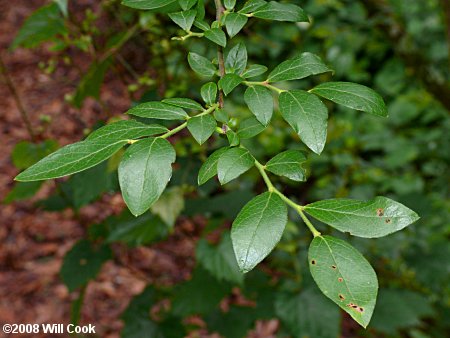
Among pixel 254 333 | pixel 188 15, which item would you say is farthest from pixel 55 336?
pixel 188 15

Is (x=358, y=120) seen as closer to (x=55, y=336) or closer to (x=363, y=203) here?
(x=55, y=336)

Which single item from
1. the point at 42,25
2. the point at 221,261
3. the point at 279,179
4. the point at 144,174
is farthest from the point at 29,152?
the point at 144,174

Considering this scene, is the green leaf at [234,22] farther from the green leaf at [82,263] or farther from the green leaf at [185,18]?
the green leaf at [82,263]

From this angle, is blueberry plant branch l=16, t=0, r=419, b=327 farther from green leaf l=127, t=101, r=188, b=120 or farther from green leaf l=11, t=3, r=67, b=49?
green leaf l=11, t=3, r=67, b=49

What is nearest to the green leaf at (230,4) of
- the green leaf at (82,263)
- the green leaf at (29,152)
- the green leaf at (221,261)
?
the green leaf at (29,152)

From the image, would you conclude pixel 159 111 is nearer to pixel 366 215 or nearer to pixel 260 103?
pixel 260 103

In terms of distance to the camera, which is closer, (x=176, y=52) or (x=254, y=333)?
(x=176, y=52)
